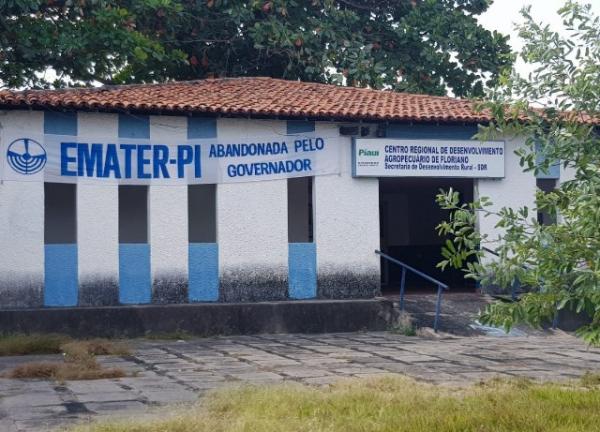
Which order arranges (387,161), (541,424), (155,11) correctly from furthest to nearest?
(155,11), (387,161), (541,424)

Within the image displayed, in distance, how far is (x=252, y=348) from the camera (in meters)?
13.9

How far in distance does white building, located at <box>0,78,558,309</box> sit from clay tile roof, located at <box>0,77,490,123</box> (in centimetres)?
4

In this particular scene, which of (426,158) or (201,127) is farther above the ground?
(201,127)

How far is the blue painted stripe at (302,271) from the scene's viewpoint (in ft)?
55.0

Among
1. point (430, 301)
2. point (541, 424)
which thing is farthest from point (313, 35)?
point (541, 424)

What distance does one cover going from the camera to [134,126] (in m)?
16.1

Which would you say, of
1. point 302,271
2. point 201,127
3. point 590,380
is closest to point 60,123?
point 201,127

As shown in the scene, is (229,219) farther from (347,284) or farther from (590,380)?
(590,380)

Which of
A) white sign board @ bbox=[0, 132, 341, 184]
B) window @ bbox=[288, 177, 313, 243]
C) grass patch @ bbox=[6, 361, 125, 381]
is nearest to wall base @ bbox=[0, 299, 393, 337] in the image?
white sign board @ bbox=[0, 132, 341, 184]

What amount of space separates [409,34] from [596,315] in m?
18.1

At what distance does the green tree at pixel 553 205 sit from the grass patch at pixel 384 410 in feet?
2.34

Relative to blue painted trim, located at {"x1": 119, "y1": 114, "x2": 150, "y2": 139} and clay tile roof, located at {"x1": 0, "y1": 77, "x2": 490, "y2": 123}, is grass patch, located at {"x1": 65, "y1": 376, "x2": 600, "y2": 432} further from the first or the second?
blue painted trim, located at {"x1": 119, "y1": 114, "x2": 150, "y2": 139}

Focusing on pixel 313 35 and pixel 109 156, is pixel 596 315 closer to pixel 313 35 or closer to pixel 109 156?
pixel 109 156

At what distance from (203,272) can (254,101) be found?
131 inches
